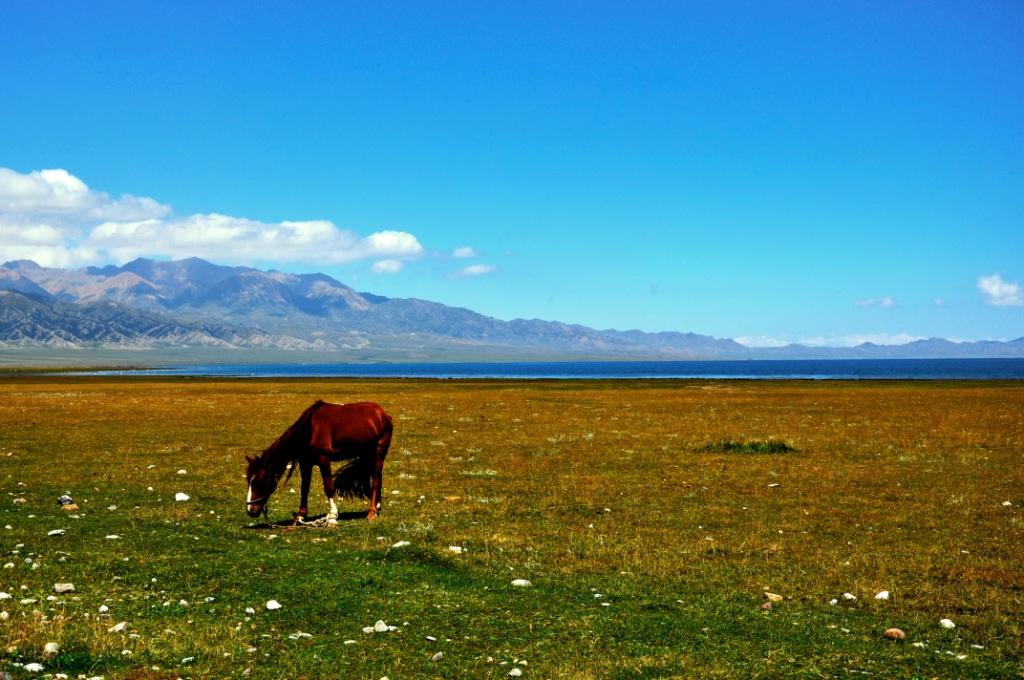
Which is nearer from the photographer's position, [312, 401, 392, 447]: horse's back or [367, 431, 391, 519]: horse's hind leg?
[312, 401, 392, 447]: horse's back

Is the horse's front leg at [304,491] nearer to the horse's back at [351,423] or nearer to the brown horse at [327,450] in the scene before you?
the brown horse at [327,450]

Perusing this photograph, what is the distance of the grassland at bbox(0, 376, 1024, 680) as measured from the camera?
9.53 metres

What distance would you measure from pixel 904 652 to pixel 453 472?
19376 millimetres

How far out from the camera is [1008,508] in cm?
2062

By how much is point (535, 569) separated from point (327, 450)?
6712mm

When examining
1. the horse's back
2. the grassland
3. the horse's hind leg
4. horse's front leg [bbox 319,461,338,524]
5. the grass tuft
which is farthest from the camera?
the grass tuft

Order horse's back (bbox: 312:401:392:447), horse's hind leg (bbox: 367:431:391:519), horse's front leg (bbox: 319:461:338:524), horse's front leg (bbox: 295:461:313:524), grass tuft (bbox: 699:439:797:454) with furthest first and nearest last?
grass tuft (bbox: 699:439:797:454) → horse's hind leg (bbox: 367:431:391:519) → horse's back (bbox: 312:401:392:447) → horse's front leg (bbox: 319:461:338:524) → horse's front leg (bbox: 295:461:313:524)

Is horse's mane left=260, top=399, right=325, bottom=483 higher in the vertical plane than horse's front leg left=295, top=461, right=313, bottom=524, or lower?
higher

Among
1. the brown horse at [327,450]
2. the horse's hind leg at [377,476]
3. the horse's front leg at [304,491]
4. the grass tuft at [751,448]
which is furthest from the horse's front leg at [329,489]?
the grass tuft at [751,448]

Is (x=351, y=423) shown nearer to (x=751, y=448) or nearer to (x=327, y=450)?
(x=327, y=450)

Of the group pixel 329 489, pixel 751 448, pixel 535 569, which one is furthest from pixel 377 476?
pixel 751 448

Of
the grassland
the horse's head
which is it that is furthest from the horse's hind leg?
the horse's head

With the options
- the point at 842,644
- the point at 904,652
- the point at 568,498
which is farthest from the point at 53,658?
the point at 568,498

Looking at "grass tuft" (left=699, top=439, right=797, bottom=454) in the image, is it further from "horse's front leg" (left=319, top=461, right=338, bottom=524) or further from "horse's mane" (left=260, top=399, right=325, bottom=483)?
"horse's mane" (left=260, top=399, right=325, bottom=483)
